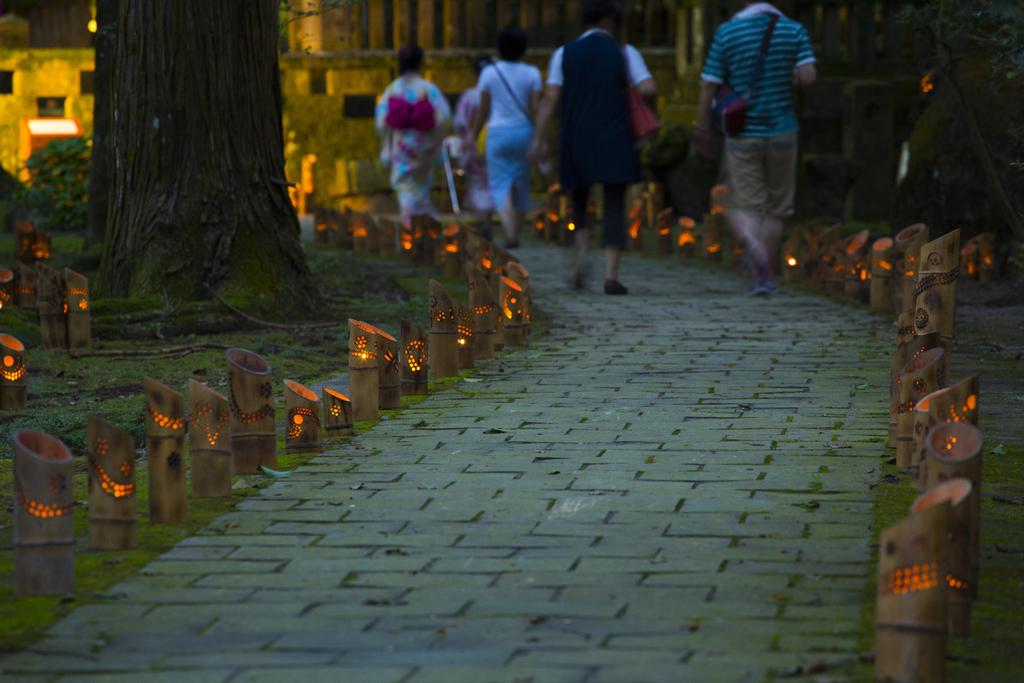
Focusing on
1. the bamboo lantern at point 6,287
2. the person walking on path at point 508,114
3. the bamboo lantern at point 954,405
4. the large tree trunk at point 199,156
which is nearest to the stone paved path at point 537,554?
the bamboo lantern at point 954,405

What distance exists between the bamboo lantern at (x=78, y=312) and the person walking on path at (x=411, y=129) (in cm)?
646

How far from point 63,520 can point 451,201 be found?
1781 cm

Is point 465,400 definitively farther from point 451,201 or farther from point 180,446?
point 451,201

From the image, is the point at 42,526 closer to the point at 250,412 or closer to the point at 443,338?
the point at 250,412

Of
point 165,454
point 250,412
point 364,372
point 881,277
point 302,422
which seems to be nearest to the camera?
point 165,454

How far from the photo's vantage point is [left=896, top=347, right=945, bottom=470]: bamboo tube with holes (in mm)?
5969

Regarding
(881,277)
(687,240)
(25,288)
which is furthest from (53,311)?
(687,240)

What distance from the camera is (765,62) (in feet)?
38.7

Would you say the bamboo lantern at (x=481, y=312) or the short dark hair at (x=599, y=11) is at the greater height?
the short dark hair at (x=599, y=11)

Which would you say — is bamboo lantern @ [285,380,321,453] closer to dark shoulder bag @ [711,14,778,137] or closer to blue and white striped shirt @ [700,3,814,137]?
dark shoulder bag @ [711,14,778,137]

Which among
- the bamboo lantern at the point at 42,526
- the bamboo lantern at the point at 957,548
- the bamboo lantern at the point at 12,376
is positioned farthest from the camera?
the bamboo lantern at the point at 12,376

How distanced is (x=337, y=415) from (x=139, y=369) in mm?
2538

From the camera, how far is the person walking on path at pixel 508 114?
1539 centimetres

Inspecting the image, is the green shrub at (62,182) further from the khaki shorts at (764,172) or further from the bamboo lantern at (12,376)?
the bamboo lantern at (12,376)
